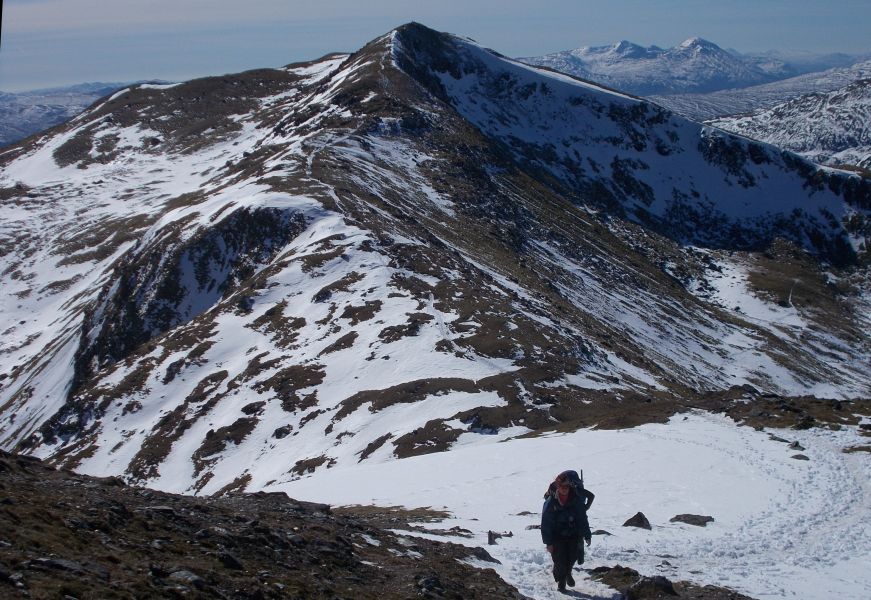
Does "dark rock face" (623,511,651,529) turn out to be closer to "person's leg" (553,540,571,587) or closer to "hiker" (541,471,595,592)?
"hiker" (541,471,595,592)

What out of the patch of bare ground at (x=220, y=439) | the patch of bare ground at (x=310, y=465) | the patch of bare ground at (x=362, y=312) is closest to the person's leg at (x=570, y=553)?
the patch of bare ground at (x=310, y=465)

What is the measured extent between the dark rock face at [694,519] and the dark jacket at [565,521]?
6.31 m

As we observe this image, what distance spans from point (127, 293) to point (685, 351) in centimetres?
6719

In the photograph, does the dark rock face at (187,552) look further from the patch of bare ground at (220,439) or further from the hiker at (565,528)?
the patch of bare ground at (220,439)

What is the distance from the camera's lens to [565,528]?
14.2 metres

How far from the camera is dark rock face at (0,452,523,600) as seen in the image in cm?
1009

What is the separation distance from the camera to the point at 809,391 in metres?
91.6

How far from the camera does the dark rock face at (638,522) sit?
61.8 ft

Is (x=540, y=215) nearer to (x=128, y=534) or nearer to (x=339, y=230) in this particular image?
(x=339, y=230)

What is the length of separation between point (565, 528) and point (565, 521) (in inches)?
5.3

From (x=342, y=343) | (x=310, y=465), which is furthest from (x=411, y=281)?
(x=310, y=465)

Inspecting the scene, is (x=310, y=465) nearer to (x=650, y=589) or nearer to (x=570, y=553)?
(x=570, y=553)

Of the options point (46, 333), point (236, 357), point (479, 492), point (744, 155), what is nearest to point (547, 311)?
point (236, 357)

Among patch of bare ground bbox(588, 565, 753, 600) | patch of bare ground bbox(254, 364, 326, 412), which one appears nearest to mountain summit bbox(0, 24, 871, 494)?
patch of bare ground bbox(254, 364, 326, 412)
